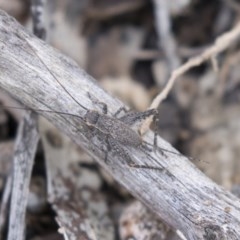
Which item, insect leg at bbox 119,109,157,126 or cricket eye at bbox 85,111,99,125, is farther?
insect leg at bbox 119,109,157,126

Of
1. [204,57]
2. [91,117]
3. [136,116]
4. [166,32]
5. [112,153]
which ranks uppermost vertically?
[166,32]

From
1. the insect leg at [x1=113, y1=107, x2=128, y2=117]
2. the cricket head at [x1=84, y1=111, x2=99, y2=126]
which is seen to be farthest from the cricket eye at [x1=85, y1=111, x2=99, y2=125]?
the insect leg at [x1=113, y1=107, x2=128, y2=117]

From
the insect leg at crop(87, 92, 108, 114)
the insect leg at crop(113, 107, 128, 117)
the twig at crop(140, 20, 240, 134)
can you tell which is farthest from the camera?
the twig at crop(140, 20, 240, 134)

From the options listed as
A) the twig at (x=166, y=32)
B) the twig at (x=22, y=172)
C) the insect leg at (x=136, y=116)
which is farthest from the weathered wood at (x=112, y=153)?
the twig at (x=166, y=32)

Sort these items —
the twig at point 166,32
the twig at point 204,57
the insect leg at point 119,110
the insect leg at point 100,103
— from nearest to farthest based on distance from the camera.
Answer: the insect leg at point 100,103 → the insect leg at point 119,110 → the twig at point 204,57 → the twig at point 166,32

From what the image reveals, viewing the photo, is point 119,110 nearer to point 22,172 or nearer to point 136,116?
point 136,116

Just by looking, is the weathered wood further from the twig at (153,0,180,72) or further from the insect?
the twig at (153,0,180,72)

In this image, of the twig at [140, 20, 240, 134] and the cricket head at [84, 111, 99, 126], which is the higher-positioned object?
the twig at [140, 20, 240, 134]

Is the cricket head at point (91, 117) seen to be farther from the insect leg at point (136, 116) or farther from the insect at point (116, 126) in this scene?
the insect leg at point (136, 116)

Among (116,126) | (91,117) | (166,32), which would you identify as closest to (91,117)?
(91,117)
